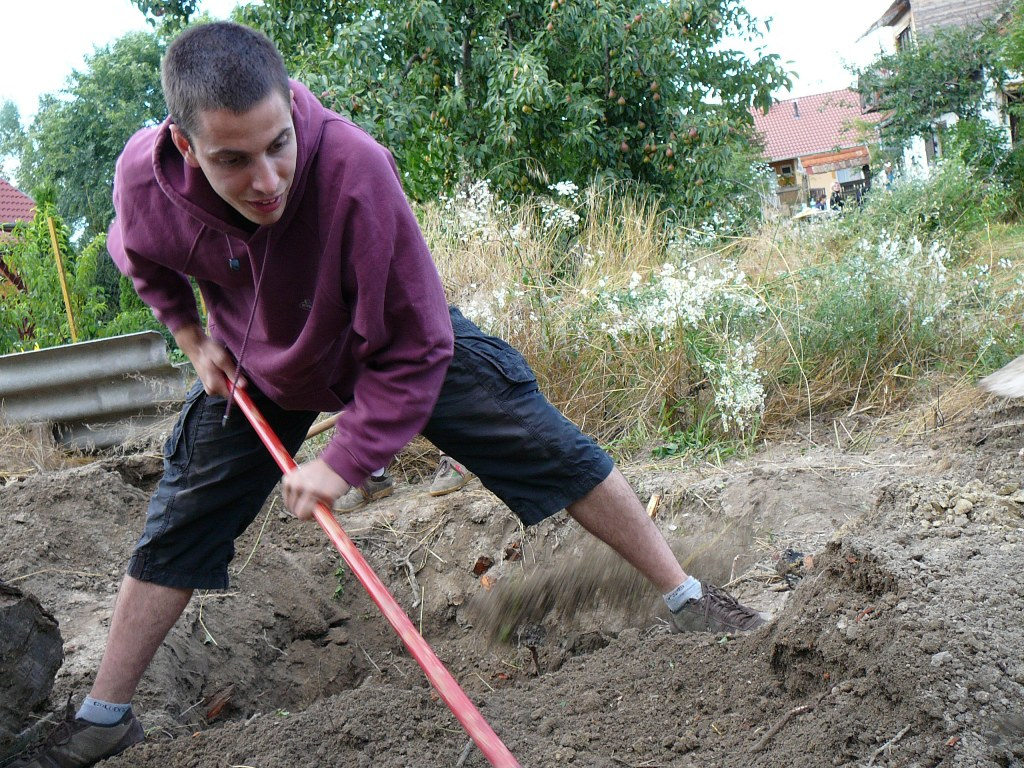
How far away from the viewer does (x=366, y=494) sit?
15.5 feet

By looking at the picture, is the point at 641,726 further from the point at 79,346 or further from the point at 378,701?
the point at 79,346

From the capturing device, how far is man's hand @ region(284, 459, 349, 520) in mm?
2170

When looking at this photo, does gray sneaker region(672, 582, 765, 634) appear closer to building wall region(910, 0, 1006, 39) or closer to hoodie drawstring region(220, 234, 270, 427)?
hoodie drawstring region(220, 234, 270, 427)

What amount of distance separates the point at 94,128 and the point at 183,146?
35325 millimetres

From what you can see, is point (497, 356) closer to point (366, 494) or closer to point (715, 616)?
point (715, 616)

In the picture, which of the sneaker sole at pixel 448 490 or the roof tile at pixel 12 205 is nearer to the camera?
the sneaker sole at pixel 448 490

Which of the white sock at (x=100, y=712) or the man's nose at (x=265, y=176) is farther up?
the man's nose at (x=265, y=176)

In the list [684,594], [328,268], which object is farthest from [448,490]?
[328,268]

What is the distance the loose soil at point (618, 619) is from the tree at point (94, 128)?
1227 inches

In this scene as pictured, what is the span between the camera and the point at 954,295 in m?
5.41

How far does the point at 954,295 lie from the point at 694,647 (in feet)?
11.9

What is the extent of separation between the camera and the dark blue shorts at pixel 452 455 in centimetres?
257

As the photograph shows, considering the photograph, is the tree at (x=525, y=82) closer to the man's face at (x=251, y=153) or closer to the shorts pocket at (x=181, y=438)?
the shorts pocket at (x=181, y=438)

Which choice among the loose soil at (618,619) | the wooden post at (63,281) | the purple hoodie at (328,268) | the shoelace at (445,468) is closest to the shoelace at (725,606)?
the loose soil at (618,619)
